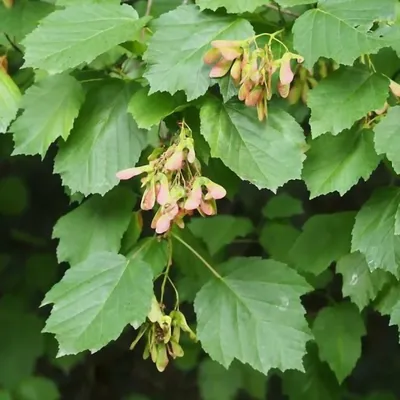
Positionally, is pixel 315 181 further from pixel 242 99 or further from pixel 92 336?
pixel 92 336

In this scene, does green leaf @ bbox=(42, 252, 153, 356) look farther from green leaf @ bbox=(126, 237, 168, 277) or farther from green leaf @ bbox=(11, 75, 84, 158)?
green leaf @ bbox=(11, 75, 84, 158)

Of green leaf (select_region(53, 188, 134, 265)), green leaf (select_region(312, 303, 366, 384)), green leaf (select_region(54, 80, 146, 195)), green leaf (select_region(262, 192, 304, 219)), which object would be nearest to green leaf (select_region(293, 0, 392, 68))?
green leaf (select_region(54, 80, 146, 195))

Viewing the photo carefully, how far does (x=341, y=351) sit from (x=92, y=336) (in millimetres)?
548

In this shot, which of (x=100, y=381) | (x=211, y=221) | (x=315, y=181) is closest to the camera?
(x=315, y=181)

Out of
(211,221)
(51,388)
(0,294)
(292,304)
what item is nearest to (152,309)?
(292,304)

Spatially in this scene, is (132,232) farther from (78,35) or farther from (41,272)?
(41,272)

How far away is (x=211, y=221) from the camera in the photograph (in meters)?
1.51

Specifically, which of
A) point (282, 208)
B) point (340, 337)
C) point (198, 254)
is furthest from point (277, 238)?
point (198, 254)

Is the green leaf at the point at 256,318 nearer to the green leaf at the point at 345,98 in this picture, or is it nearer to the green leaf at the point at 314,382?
the green leaf at the point at 345,98

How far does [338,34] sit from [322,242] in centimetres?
40

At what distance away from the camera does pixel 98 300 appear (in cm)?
92

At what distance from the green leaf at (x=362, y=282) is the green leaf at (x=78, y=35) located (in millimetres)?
494

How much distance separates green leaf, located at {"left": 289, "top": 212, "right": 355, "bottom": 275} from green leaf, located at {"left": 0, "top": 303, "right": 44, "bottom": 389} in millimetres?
718

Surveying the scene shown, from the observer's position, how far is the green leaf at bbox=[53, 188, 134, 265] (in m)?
1.05
